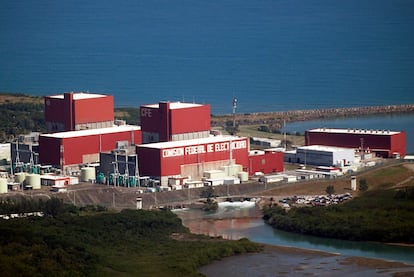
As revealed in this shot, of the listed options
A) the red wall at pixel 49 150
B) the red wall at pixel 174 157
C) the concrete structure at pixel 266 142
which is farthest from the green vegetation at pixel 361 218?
the concrete structure at pixel 266 142

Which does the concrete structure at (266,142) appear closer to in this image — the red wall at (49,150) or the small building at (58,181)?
the red wall at (49,150)

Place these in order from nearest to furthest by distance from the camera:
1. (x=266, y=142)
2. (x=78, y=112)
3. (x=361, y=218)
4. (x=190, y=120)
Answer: (x=361, y=218)
(x=190, y=120)
(x=78, y=112)
(x=266, y=142)

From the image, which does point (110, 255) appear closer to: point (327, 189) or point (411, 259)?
point (411, 259)

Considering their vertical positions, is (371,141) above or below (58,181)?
above

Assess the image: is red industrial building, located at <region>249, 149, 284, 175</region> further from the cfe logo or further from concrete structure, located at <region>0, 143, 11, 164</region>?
concrete structure, located at <region>0, 143, 11, 164</region>

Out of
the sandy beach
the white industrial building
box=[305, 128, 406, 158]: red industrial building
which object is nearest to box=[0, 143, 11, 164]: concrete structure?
the white industrial building

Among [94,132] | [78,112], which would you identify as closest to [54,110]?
[78,112]

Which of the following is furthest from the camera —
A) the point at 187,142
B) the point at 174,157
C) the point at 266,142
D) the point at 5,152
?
the point at 266,142

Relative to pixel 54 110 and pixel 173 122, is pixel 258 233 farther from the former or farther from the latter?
pixel 54 110

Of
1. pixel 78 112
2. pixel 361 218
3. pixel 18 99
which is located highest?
pixel 18 99
